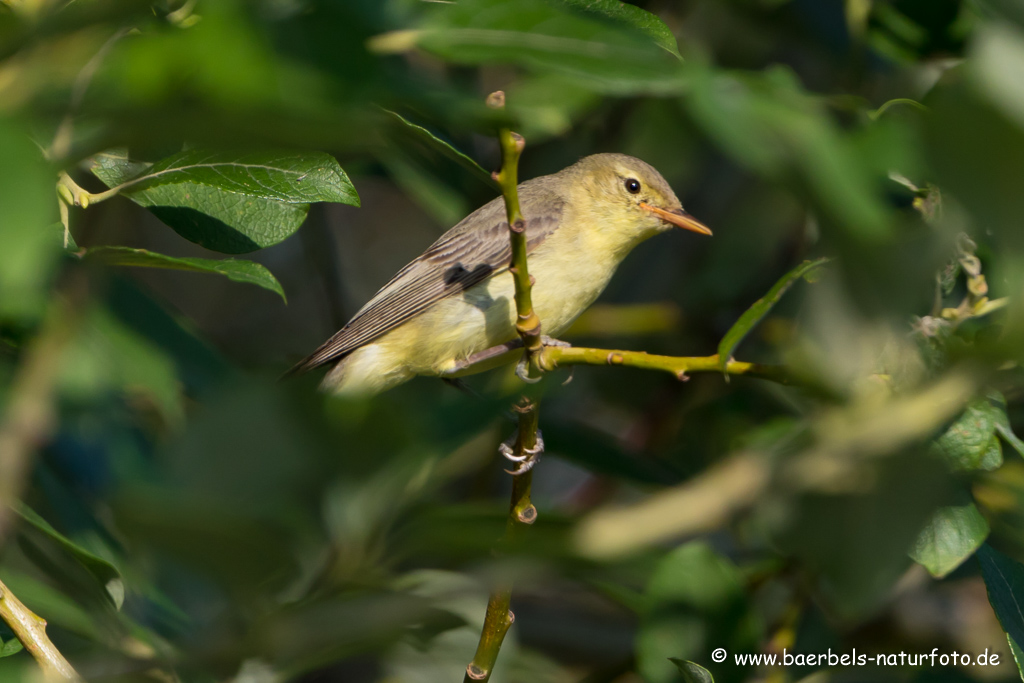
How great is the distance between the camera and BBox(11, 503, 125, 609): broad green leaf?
5.94 feet

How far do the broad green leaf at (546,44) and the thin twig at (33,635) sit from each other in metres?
1.33

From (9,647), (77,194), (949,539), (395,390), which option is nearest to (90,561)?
(9,647)

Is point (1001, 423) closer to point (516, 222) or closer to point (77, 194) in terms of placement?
point (516, 222)

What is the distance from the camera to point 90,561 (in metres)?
1.84

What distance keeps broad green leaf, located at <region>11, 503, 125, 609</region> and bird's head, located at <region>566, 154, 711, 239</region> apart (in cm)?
261

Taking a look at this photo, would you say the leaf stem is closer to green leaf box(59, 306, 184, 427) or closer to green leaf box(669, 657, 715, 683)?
green leaf box(59, 306, 184, 427)

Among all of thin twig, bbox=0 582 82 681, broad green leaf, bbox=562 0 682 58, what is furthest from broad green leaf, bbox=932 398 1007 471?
thin twig, bbox=0 582 82 681

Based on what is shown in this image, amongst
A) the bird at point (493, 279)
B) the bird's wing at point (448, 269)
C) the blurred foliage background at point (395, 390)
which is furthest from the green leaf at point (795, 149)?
the bird's wing at point (448, 269)

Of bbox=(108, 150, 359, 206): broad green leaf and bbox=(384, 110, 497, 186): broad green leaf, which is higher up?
bbox=(384, 110, 497, 186): broad green leaf

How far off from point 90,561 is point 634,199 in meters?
2.82

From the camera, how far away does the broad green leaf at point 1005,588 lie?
6.75 ft

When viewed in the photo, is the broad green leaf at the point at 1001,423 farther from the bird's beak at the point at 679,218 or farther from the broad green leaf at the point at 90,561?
the broad green leaf at the point at 90,561

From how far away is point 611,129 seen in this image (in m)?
4.84

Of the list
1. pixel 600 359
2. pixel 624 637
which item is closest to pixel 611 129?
pixel 624 637
